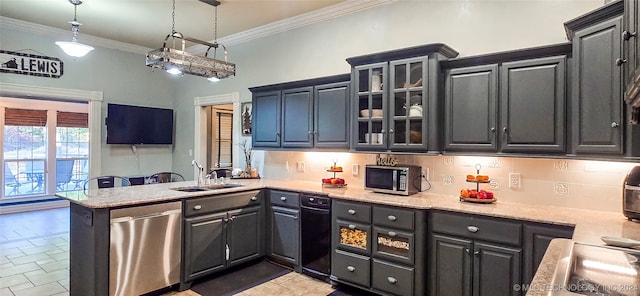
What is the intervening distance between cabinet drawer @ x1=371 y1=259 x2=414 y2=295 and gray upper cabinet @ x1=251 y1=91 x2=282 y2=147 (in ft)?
6.42

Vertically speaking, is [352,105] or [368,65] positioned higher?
[368,65]

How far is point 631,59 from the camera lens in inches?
73.2

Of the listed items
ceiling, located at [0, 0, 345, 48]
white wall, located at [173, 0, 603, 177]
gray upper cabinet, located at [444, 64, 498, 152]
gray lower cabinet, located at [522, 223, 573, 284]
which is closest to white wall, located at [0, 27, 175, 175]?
ceiling, located at [0, 0, 345, 48]

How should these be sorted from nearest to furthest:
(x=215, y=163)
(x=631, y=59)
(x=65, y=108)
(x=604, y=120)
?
1. (x=631, y=59)
2. (x=604, y=120)
3. (x=215, y=163)
4. (x=65, y=108)

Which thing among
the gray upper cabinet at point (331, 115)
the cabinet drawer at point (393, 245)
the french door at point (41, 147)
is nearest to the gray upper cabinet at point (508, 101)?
the cabinet drawer at point (393, 245)

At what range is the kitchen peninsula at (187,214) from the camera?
2.27 metres

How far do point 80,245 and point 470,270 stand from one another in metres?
3.10

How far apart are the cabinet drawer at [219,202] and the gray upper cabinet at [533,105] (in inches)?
98.6

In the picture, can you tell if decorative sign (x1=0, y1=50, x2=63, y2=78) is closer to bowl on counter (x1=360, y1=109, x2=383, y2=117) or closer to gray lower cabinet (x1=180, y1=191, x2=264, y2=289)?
gray lower cabinet (x1=180, y1=191, x2=264, y2=289)

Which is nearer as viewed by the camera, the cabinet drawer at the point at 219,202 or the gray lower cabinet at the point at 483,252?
the gray lower cabinet at the point at 483,252

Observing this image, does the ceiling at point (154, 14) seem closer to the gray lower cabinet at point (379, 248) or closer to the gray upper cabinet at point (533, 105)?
the gray upper cabinet at point (533, 105)

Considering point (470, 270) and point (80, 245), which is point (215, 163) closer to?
point (80, 245)

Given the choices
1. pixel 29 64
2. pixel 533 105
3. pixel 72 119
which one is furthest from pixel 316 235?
pixel 72 119

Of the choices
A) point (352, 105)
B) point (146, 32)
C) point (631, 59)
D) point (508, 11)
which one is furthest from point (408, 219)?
point (146, 32)
